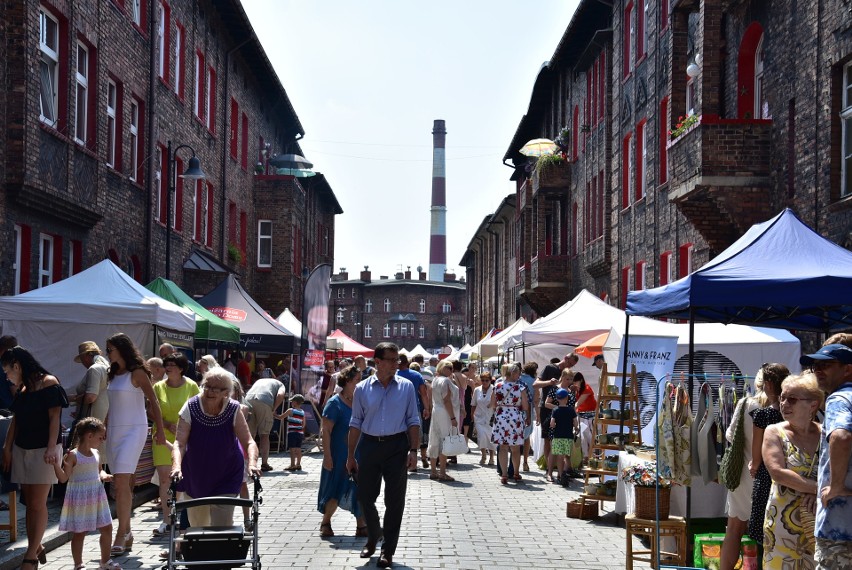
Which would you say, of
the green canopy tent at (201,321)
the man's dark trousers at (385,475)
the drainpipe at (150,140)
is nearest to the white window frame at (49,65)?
the green canopy tent at (201,321)

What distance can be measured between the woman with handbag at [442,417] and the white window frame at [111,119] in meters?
8.32

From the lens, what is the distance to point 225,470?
26.1ft

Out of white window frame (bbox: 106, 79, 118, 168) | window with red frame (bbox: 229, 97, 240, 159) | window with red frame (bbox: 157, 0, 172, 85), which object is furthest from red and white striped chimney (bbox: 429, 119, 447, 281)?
white window frame (bbox: 106, 79, 118, 168)

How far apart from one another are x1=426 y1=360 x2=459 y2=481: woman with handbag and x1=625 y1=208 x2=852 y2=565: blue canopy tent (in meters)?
6.47

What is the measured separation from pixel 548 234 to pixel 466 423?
19240 mm

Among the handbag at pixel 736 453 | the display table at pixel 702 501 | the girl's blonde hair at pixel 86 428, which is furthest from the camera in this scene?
the display table at pixel 702 501

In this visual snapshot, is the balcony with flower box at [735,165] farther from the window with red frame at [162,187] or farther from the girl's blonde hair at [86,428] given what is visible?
the window with red frame at [162,187]

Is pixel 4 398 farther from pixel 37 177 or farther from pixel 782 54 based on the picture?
pixel 782 54

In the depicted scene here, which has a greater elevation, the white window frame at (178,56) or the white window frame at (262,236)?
the white window frame at (178,56)

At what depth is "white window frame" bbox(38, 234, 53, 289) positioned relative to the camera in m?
18.6

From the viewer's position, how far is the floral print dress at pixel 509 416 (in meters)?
17.0

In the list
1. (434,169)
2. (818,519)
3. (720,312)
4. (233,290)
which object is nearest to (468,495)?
(720,312)

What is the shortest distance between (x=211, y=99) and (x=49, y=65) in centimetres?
1456

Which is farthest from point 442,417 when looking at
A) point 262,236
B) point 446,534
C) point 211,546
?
point 262,236
